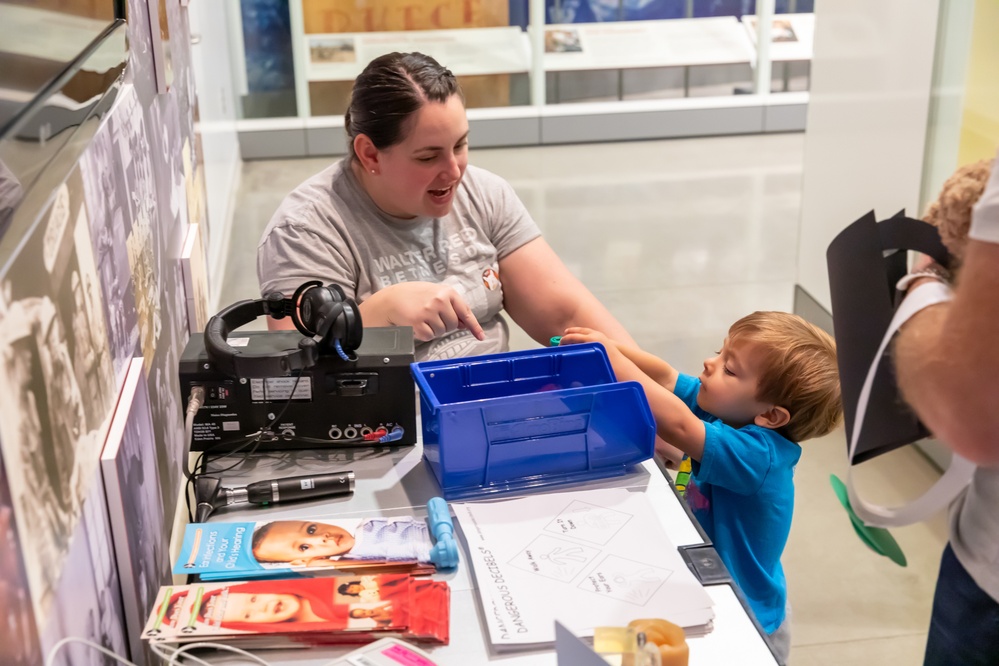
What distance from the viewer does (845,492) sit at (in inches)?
49.5

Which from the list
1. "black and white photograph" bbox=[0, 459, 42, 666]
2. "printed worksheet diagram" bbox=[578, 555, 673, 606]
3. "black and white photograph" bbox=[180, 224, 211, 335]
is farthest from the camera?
"black and white photograph" bbox=[180, 224, 211, 335]

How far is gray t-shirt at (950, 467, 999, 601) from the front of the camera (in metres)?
1.21

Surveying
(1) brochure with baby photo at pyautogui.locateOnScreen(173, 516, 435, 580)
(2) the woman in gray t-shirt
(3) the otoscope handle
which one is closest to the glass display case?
(2) the woman in gray t-shirt

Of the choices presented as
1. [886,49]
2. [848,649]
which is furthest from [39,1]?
[886,49]

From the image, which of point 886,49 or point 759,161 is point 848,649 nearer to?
point 886,49

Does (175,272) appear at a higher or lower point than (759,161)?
higher

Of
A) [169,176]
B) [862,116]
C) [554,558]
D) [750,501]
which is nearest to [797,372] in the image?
[750,501]

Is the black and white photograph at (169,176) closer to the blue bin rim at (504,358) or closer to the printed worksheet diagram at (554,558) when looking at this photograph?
the blue bin rim at (504,358)

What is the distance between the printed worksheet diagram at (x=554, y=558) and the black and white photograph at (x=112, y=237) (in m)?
0.65

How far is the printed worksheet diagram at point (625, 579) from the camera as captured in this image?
131 cm

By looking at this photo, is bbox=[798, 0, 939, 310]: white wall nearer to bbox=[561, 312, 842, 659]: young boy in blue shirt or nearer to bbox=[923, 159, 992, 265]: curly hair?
bbox=[561, 312, 842, 659]: young boy in blue shirt

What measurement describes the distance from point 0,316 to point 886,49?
10.1 feet

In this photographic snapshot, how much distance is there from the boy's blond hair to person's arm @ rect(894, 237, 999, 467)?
538 mm

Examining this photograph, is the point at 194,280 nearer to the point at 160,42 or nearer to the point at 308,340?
the point at 160,42
